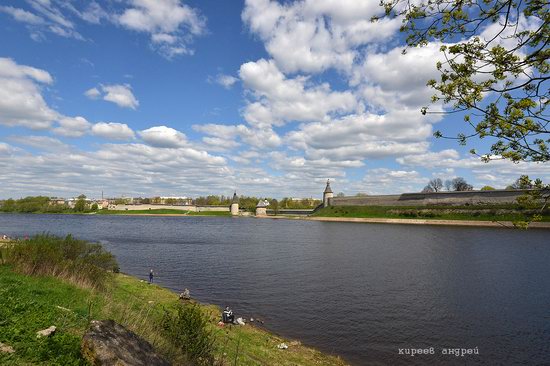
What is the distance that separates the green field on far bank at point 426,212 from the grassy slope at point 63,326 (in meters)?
78.1

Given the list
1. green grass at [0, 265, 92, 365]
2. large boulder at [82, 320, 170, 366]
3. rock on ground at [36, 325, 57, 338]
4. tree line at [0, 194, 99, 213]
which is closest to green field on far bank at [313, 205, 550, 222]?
green grass at [0, 265, 92, 365]

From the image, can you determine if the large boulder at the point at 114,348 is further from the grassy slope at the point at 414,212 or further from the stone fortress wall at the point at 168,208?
the stone fortress wall at the point at 168,208

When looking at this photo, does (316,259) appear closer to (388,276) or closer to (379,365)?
(388,276)

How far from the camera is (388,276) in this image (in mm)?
30172

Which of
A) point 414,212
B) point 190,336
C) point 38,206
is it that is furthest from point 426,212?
point 38,206

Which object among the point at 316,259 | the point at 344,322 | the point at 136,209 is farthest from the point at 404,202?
the point at 136,209

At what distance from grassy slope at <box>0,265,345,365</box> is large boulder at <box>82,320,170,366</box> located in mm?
307

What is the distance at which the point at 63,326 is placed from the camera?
721 cm

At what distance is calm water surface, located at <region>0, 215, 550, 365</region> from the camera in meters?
16.6

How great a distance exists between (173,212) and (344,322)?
178 meters

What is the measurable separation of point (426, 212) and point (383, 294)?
300 ft

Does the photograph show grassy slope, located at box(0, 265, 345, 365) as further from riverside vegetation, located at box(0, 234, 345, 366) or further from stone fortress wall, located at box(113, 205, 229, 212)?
stone fortress wall, located at box(113, 205, 229, 212)

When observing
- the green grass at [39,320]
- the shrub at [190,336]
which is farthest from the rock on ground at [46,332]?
the shrub at [190,336]

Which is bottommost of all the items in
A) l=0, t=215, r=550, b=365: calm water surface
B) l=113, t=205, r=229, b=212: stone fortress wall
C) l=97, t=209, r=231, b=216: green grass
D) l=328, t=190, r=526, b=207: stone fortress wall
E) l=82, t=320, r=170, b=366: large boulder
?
l=0, t=215, r=550, b=365: calm water surface
